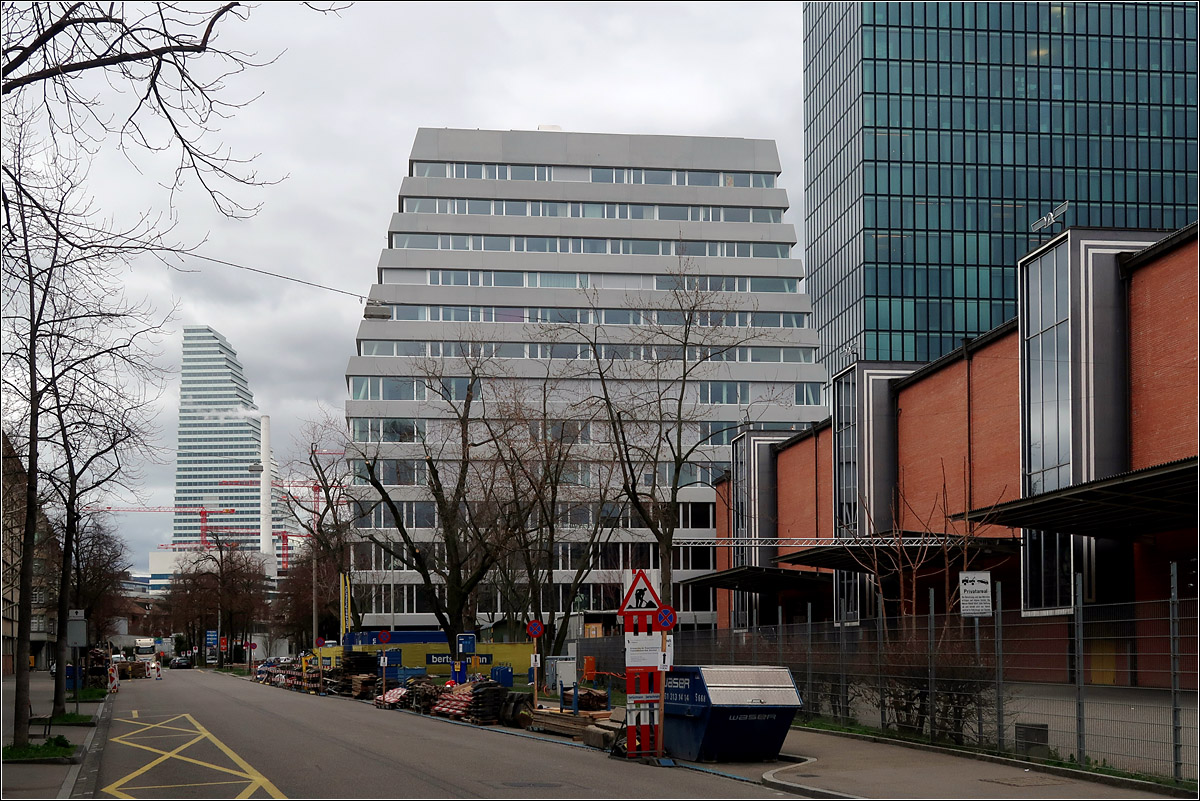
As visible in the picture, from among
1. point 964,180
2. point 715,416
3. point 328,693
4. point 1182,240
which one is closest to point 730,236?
point 715,416

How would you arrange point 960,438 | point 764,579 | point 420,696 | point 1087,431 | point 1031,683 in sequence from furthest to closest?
point 764,579 < point 960,438 < point 420,696 < point 1087,431 < point 1031,683

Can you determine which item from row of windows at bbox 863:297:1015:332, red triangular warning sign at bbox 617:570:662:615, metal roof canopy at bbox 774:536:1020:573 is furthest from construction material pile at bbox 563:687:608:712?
row of windows at bbox 863:297:1015:332

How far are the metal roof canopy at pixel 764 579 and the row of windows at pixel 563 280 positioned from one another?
40.7 meters

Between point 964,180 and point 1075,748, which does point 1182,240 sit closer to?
point 1075,748

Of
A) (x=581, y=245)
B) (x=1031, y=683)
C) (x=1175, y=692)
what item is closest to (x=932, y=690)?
(x=1031, y=683)

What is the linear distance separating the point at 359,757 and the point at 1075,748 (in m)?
11.0

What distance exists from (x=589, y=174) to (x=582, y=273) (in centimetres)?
874

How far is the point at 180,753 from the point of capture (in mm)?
22219

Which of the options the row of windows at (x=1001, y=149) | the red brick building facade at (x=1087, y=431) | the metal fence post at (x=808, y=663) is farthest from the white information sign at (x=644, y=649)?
the row of windows at (x=1001, y=149)

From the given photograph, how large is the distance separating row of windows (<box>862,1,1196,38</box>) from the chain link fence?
3669 inches

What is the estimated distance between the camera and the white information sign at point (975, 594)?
19688 millimetres

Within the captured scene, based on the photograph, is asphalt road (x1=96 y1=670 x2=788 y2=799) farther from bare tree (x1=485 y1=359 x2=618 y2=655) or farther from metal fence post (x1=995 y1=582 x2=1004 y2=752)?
bare tree (x1=485 y1=359 x2=618 y2=655)

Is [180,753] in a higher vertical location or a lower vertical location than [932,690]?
lower

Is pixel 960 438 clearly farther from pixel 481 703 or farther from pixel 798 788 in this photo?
pixel 798 788
